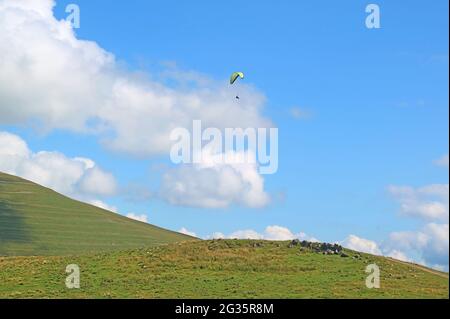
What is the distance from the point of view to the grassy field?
224ft

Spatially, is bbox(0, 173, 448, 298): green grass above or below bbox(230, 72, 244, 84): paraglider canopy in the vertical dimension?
below

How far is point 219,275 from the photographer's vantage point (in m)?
78.0

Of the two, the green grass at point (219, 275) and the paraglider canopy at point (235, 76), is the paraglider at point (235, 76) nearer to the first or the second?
the paraglider canopy at point (235, 76)

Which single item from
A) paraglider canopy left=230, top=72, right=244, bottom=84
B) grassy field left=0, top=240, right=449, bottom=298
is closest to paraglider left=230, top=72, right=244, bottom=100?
paraglider canopy left=230, top=72, right=244, bottom=84

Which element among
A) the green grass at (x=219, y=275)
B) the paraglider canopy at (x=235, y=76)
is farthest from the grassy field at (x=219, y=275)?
the paraglider canopy at (x=235, y=76)

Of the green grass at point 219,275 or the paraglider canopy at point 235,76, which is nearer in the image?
the green grass at point 219,275

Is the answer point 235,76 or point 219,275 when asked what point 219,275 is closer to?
point 219,275

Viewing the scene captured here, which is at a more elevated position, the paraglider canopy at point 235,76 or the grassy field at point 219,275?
the paraglider canopy at point 235,76

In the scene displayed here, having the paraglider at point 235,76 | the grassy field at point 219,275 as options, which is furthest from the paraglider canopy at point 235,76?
the grassy field at point 219,275

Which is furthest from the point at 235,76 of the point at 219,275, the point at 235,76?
the point at 219,275

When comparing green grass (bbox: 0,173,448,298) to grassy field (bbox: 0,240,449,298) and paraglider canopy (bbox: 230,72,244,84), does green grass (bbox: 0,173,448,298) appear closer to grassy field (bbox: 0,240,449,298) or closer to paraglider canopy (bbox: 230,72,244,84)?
grassy field (bbox: 0,240,449,298)

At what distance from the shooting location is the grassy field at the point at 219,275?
6831 centimetres

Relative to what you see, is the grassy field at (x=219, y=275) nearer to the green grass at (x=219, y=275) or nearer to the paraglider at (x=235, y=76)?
the green grass at (x=219, y=275)

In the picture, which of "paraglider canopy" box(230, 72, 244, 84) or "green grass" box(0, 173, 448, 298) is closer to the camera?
"green grass" box(0, 173, 448, 298)
